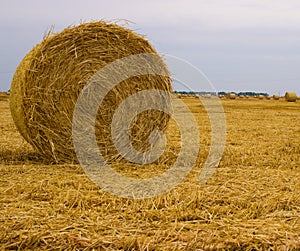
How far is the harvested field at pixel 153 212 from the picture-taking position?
9.11 feet

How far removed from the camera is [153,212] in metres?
3.30

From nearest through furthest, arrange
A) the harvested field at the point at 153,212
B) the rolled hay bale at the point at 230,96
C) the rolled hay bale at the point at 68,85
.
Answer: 1. the harvested field at the point at 153,212
2. the rolled hay bale at the point at 68,85
3. the rolled hay bale at the point at 230,96

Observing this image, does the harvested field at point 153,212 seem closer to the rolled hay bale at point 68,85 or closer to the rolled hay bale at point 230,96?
the rolled hay bale at point 68,85

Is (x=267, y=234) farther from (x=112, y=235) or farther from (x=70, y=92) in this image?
(x=70, y=92)

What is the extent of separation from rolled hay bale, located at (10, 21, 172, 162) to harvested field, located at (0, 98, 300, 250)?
389mm

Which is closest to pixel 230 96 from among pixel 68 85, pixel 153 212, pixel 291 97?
pixel 291 97

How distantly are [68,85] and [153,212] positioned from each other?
2.69m

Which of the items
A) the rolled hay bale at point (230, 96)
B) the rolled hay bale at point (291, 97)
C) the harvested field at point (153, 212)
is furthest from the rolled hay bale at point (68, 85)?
the rolled hay bale at point (230, 96)

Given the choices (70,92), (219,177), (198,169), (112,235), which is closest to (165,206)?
(112,235)

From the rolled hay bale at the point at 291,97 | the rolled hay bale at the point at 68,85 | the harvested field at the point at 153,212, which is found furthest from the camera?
the rolled hay bale at the point at 291,97

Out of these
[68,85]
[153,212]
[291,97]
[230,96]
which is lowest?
[153,212]

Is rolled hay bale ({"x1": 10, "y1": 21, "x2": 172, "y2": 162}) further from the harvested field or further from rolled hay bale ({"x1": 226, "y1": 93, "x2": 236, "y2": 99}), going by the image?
rolled hay bale ({"x1": 226, "y1": 93, "x2": 236, "y2": 99})

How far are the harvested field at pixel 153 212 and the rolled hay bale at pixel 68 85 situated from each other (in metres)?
0.39

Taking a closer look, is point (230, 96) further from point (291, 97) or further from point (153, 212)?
point (153, 212)
